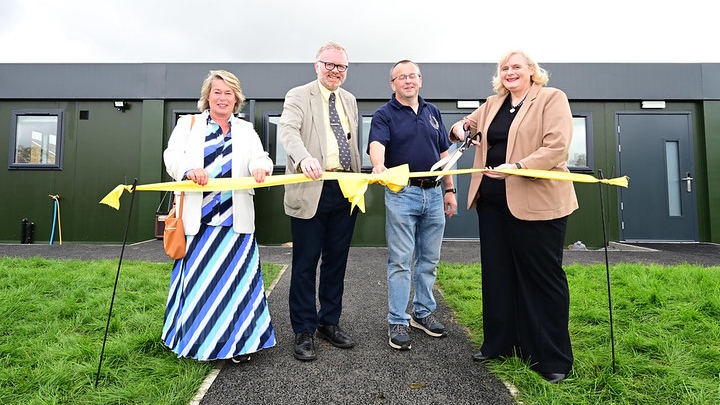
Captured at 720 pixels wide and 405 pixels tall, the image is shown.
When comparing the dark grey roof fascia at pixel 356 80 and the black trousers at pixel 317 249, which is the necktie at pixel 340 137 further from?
the dark grey roof fascia at pixel 356 80

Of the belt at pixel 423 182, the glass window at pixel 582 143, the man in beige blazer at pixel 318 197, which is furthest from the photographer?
the glass window at pixel 582 143

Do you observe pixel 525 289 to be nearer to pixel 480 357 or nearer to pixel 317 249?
pixel 480 357

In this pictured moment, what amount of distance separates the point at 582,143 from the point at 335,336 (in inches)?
294

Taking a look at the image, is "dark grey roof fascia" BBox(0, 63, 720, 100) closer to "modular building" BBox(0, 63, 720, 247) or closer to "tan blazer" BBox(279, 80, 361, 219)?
"modular building" BBox(0, 63, 720, 247)

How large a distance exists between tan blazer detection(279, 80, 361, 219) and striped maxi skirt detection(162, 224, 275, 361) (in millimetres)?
417

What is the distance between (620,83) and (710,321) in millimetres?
6478

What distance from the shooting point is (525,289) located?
2.22 metres

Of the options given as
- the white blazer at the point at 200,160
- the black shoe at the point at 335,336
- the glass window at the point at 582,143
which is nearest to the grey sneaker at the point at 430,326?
the black shoe at the point at 335,336

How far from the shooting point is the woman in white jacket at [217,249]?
7.41 feet

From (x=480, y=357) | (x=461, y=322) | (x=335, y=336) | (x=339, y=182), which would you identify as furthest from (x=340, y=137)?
(x=461, y=322)

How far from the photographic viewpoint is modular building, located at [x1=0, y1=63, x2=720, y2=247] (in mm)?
7660

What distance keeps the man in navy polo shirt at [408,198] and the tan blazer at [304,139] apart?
286mm

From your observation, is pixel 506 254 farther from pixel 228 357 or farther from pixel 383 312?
pixel 228 357

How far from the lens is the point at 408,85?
8.69 ft
